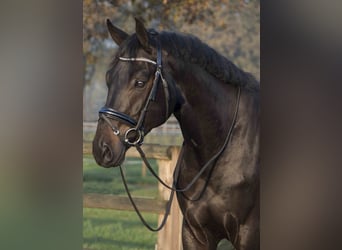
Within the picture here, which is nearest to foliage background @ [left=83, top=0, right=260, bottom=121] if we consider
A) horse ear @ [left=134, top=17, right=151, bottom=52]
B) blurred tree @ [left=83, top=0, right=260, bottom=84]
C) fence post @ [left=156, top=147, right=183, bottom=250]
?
blurred tree @ [left=83, top=0, right=260, bottom=84]

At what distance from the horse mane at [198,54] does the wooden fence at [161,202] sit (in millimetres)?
465

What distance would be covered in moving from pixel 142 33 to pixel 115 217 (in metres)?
1.08

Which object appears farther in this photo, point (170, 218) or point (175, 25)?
point (170, 218)

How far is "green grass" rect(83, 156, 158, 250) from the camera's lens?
251cm

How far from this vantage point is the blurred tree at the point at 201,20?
85.1 inches

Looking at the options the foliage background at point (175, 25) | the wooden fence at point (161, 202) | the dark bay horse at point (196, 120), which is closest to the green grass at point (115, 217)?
the wooden fence at point (161, 202)

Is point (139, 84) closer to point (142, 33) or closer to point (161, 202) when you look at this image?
point (142, 33)

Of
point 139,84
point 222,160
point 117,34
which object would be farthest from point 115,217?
point 117,34

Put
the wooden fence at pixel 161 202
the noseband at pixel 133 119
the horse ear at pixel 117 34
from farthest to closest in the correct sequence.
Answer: the wooden fence at pixel 161 202 < the horse ear at pixel 117 34 < the noseband at pixel 133 119

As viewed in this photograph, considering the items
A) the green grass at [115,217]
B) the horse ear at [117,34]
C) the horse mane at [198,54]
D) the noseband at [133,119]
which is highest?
the horse ear at [117,34]

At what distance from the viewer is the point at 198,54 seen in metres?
2.30

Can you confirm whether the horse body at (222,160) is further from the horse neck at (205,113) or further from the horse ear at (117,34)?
the horse ear at (117,34)
